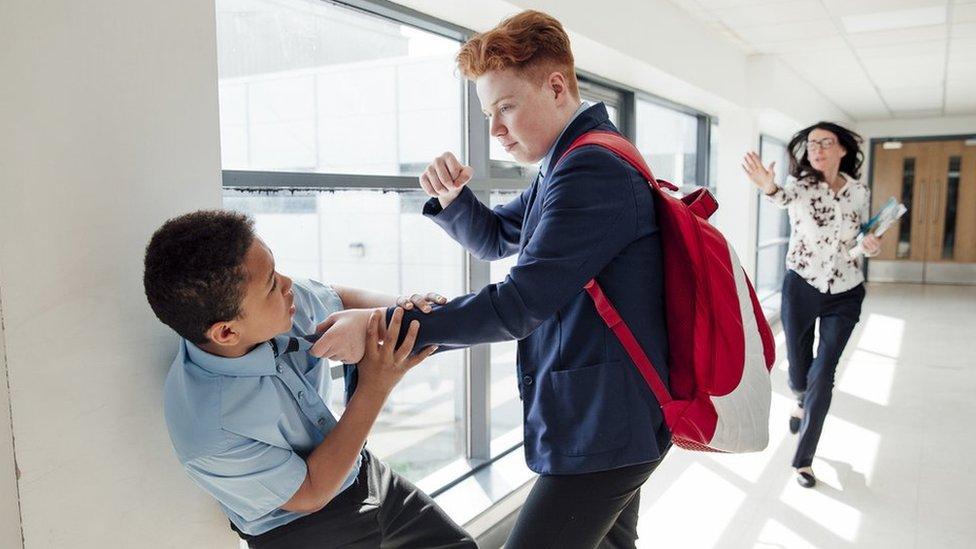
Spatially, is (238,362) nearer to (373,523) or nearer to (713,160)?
(373,523)

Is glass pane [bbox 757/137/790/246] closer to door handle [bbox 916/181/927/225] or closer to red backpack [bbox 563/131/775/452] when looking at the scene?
door handle [bbox 916/181/927/225]

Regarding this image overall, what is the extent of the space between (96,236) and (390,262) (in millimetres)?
1533

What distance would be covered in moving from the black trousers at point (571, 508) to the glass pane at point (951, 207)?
12274 millimetres

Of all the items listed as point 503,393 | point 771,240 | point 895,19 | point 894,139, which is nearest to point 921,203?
point 894,139

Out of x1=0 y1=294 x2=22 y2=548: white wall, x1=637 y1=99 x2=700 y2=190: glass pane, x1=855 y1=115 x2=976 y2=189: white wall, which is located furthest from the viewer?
x1=855 y1=115 x2=976 y2=189: white wall

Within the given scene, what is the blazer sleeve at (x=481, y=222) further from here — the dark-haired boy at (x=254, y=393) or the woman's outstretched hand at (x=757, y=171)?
the woman's outstretched hand at (x=757, y=171)

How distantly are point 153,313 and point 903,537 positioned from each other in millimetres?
2947

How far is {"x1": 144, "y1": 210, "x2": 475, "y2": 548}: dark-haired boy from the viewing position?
1163 mm

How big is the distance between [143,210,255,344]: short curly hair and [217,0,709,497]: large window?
0.66 meters

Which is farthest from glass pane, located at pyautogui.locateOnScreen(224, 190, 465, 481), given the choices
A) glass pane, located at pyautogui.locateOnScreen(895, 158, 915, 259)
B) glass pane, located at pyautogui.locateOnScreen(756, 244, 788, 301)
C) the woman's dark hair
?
glass pane, located at pyautogui.locateOnScreen(895, 158, 915, 259)

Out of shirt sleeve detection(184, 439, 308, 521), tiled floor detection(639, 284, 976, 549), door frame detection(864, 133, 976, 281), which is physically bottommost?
tiled floor detection(639, 284, 976, 549)

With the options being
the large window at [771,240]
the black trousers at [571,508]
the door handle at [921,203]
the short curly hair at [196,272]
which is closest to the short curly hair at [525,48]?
the short curly hair at [196,272]

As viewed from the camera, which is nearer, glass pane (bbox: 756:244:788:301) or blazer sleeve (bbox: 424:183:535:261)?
blazer sleeve (bbox: 424:183:535:261)

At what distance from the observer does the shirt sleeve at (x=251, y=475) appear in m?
1.21
